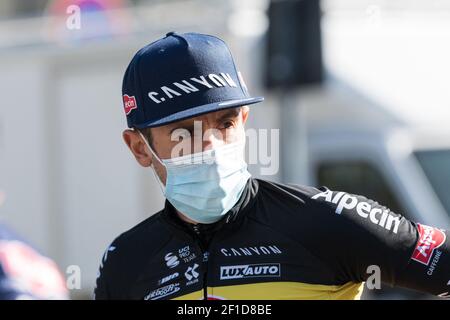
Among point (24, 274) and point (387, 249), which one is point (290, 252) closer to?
point (387, 249)

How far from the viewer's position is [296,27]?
21.7ft

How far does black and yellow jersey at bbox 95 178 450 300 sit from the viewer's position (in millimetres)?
2557

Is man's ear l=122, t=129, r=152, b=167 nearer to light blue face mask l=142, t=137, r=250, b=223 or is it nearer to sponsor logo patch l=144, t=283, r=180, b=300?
light blue face mask l=142, t=137, r=250, b=223

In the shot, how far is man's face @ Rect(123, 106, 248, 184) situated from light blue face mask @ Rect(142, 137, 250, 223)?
0.06 feet

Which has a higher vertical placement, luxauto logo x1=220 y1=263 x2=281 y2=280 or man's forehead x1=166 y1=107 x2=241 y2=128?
man's forehead x1=166 y1=107 x2=241 y2=128

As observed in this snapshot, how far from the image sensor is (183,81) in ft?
8.82

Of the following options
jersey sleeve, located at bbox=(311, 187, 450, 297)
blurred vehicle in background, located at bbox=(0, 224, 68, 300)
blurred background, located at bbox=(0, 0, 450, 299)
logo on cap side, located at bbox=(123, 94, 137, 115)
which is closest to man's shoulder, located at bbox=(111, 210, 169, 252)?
logo on cap side, located at bbox=(123, 94, 137, 115)

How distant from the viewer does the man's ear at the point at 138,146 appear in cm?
291

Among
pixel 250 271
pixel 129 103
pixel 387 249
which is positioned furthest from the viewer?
pixel 129 103

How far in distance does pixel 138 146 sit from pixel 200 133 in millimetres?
306

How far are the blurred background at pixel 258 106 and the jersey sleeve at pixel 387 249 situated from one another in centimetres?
376

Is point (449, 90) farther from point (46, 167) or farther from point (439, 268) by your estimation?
point (439, 268)

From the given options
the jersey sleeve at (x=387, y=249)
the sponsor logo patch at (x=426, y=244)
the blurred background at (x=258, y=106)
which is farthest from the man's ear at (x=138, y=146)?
the blurred background at (x=258, y=106)

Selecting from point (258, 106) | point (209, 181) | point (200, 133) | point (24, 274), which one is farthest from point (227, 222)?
point (258, 106)
